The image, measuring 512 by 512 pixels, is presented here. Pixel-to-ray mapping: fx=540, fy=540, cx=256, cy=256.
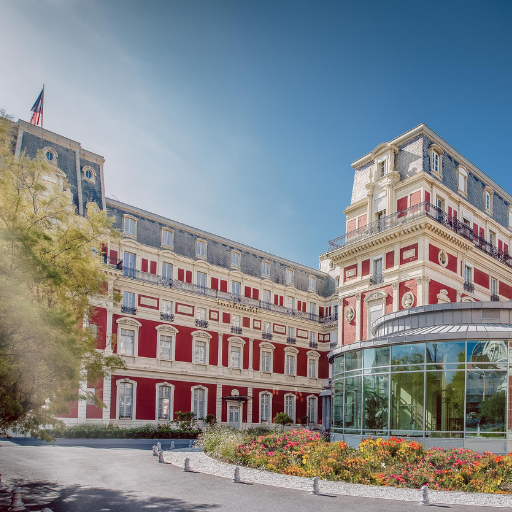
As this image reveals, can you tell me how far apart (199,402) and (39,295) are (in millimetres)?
30571

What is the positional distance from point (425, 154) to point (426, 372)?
59.3 feet

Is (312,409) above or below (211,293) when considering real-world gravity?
below

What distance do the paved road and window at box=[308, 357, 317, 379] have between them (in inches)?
1326

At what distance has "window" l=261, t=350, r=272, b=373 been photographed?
155 feet

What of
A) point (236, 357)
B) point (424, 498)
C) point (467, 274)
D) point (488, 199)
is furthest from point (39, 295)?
point (488, 199)

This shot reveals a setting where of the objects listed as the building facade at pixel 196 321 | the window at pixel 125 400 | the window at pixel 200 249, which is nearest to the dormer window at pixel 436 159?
the building facade at pixel 196 321

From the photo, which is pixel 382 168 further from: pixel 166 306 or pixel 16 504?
pixel 16 504

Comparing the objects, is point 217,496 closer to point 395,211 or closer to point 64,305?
point 64,305

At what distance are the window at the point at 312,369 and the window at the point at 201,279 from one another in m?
13.9

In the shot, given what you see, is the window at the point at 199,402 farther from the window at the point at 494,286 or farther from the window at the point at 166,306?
the window at the point at 494,286

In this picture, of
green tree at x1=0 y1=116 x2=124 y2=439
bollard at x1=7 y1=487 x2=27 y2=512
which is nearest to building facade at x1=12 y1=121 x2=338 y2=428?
green tree at x1=0 y1=116 x2=124 y2=439

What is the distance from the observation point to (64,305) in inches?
537

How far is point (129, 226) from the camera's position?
40.2m

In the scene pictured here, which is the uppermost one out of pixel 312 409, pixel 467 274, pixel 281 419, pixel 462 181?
pixel 462 181
